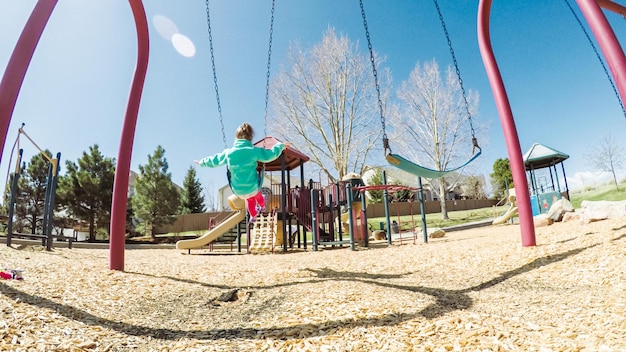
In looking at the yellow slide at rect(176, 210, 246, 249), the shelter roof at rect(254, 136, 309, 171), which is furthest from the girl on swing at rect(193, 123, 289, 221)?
the yellow slide at rect(176, 210, 246, 249)

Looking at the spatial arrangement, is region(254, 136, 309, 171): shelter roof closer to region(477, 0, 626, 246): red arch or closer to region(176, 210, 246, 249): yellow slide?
region(176, 210, 246, 249): yellow slide

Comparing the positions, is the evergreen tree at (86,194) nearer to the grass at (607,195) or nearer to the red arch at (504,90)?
the red arch at (504,90)

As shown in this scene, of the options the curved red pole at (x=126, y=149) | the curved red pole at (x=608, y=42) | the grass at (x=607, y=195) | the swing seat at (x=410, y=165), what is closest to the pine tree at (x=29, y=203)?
the curved red pole at (x=126, y=149)

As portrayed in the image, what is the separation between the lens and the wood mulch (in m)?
2.40

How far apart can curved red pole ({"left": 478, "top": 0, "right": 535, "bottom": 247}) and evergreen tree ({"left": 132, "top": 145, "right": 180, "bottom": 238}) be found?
2169 cm

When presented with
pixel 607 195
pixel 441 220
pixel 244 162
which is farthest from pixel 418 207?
pixel 244 162

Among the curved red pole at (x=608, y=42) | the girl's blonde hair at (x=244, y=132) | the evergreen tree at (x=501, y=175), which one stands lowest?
the girl's blonde hair at (x=244, y=132)

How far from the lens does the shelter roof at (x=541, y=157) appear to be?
1767 cm

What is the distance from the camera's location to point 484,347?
2180mm

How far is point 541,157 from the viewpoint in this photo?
58.5ft

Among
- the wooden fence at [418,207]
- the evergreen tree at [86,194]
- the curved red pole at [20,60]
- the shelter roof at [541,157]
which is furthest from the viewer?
the wooden fence at [418,207]

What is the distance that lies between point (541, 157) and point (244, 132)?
18.1 m

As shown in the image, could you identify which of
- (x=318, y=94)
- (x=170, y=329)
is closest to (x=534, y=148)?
(x=318, y=94)

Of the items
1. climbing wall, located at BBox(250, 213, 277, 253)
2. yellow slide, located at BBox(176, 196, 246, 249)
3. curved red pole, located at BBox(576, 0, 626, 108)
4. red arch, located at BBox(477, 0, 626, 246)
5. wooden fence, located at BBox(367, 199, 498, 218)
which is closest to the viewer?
curved red pole, located at BBox(576, 0, 626, 108)
